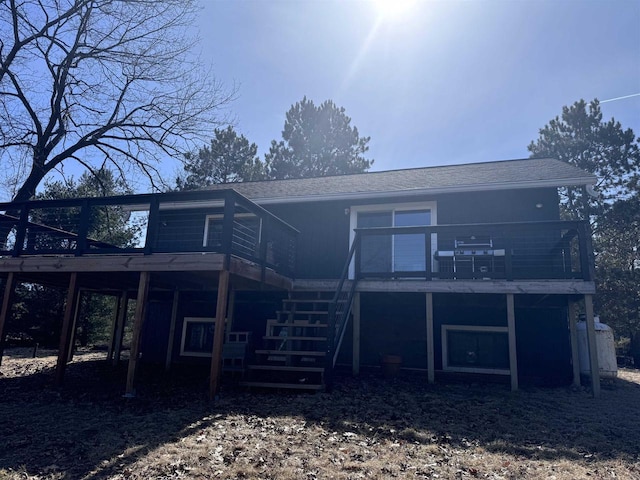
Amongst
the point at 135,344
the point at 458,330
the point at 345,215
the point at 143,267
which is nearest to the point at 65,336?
the point at 135,344

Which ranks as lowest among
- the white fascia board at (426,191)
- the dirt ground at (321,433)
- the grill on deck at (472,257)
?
the dirt ground at (321,433)

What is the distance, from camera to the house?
24.0ft

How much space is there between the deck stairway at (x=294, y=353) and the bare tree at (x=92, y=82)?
8058 millimetres

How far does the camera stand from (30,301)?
16.5 m

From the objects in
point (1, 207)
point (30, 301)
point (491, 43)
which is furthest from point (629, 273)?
point (30, 301)

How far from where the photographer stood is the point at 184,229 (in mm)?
11586

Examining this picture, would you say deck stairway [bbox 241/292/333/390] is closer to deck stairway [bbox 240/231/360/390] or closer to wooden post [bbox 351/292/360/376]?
deck stairway [bbox 240/231/360/390]

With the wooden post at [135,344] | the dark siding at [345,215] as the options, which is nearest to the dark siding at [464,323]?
the dark siding at [345,215]

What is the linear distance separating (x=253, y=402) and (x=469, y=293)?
4.20m

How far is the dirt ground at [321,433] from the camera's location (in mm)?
4102

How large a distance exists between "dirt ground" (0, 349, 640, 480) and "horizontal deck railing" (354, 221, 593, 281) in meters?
2.02

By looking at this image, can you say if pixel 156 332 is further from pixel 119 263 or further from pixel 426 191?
pixel 426 191

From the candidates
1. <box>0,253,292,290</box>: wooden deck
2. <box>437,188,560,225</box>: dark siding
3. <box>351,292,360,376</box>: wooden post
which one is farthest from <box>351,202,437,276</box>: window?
<box>0,253,292,290</box>: wooden deck

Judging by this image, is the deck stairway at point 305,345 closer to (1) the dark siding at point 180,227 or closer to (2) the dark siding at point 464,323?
(2) the dark siding at point 464,323
